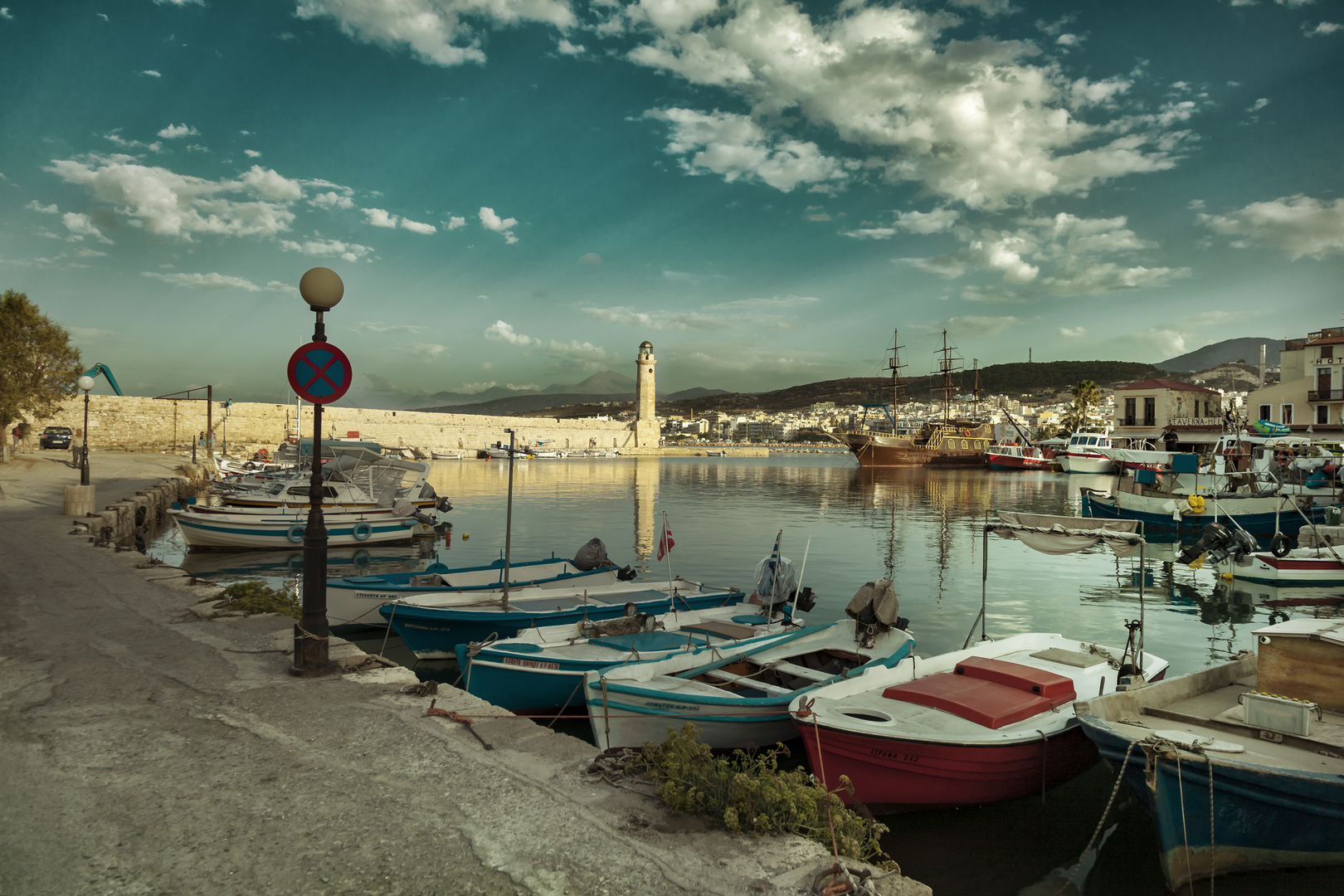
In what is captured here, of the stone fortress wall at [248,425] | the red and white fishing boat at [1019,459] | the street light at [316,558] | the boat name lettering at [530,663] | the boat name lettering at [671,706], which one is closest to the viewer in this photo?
the street light at [316,558]

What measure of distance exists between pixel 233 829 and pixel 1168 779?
6.16 meters

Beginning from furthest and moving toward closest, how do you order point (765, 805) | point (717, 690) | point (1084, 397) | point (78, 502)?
point (1084, 397)
point (78, 502)
point (717, 690)
point (765, 805)

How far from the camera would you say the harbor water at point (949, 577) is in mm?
6184

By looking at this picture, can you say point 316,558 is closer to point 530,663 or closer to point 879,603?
point 530,663

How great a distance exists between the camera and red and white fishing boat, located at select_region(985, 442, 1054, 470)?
246ft

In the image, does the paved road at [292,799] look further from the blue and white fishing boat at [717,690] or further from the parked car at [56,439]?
the parked car at [56,439]

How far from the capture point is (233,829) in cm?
383

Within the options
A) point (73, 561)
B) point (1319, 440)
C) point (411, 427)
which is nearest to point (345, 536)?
point (73, 561)

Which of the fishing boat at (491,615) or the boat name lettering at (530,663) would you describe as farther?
the fishing boat at (491,615)

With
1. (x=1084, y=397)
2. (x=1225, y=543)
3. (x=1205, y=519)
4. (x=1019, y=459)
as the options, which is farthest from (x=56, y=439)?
(x=1084, y=397)

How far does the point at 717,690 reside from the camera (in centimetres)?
730

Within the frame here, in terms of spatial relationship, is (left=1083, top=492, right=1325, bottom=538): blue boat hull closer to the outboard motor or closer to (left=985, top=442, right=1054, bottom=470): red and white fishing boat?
the outboard motor

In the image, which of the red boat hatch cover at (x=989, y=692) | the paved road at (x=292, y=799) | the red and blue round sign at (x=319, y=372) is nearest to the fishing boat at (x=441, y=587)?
the paved road at (x=292, y=799)

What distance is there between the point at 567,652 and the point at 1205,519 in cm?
2909
